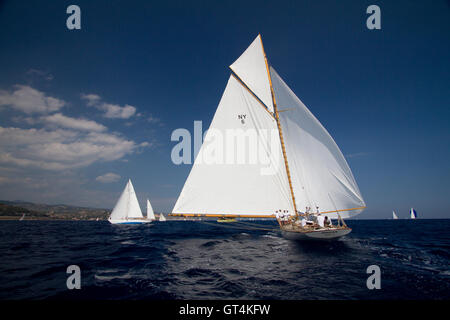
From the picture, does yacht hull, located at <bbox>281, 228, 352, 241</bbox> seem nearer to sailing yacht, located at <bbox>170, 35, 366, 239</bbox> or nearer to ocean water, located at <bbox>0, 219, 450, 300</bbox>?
sailing yacht, located at <bbox>170, 35, 366, 239</bbox>

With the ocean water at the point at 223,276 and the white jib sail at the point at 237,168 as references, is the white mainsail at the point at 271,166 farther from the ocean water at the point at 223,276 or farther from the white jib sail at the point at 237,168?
the ocean water at the point at 223,276

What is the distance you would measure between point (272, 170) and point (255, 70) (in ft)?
46.6

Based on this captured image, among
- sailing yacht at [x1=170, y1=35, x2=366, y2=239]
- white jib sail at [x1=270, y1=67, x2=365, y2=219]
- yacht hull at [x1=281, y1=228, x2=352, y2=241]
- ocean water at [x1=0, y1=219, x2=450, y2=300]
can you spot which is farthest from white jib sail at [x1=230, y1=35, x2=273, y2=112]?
ocean water at [x1=0, y1=219, x2=450, y2=300]

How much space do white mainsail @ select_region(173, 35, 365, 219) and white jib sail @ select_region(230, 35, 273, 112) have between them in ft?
2.40

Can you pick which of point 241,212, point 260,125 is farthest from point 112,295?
point 260,125

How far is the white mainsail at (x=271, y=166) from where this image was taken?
21.1 m

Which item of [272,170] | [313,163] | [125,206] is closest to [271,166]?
[272,170]

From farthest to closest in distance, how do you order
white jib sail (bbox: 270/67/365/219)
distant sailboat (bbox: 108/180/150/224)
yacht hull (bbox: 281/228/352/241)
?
distant sailboat (bbox: 108/180/150/224), white jib sail (bbox: 270/67/365/219), yacht hull (bbox: 281/228/352/241)

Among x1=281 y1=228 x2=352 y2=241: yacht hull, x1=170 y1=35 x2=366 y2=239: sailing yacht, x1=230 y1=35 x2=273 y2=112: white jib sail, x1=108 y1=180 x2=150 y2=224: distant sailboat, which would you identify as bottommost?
x1=108 y1=180 x2=150 y2=224: distant sailboat

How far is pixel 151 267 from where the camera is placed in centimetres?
1119

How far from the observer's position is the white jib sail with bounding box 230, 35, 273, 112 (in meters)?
25.8

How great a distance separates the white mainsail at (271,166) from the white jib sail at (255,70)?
0.73m

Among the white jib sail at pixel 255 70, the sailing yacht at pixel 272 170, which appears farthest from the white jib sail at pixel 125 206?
the white jib sail at pixel 255 70
